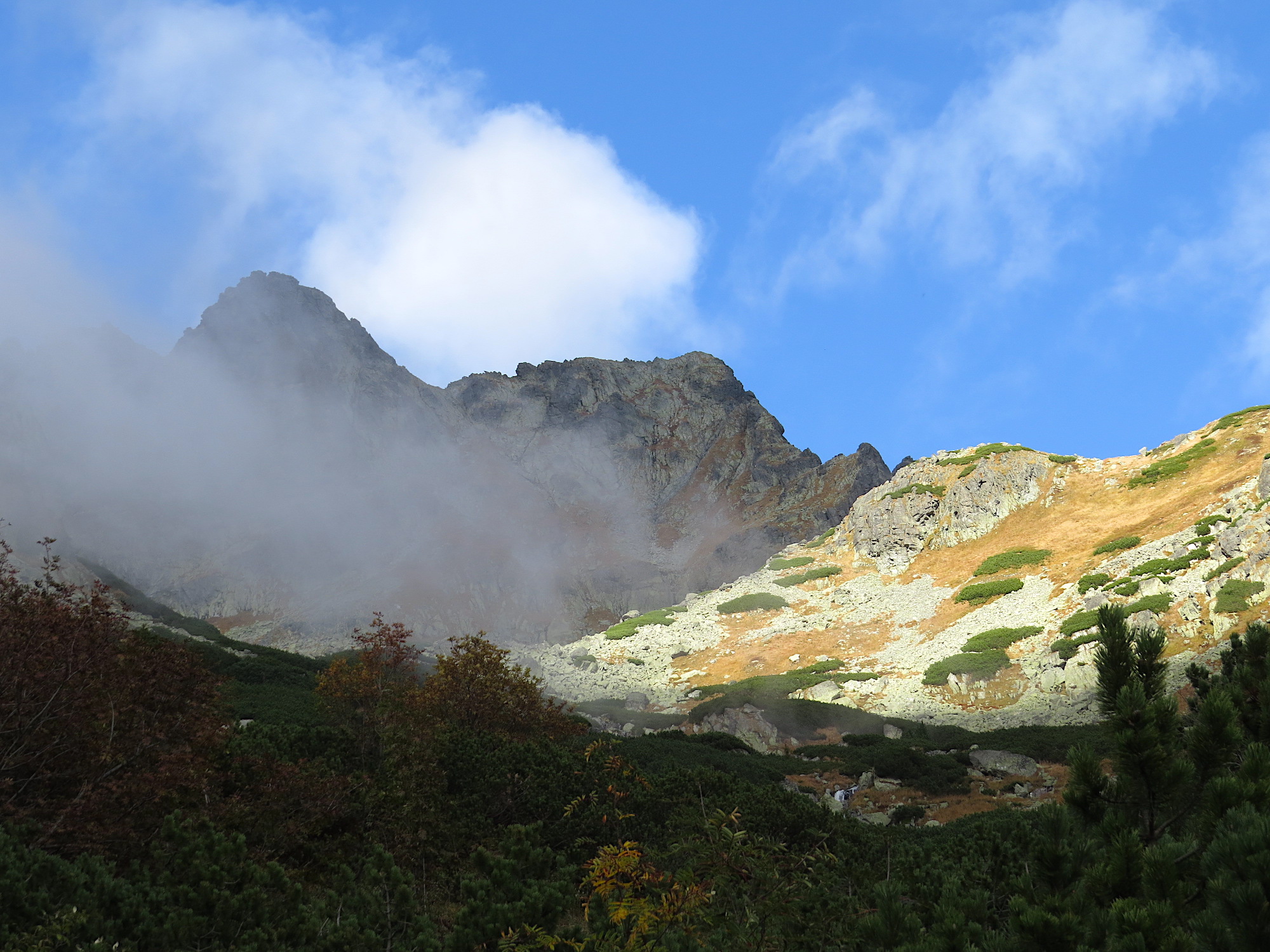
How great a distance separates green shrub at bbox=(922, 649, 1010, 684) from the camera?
1599 inches

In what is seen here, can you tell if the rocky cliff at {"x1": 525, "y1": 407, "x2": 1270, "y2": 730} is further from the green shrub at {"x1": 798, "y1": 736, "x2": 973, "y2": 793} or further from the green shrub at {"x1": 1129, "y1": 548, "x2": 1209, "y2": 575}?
the green shrub at {"x1": 798, "y1": 736, "x2": 973, "y2": 793}

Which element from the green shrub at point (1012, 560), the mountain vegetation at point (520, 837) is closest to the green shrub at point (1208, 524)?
the green shrub at point (1012, 560)

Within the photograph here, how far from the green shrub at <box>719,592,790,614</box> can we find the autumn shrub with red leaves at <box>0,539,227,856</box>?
56769 mm

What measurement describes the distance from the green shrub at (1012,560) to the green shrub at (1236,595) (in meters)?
19.9

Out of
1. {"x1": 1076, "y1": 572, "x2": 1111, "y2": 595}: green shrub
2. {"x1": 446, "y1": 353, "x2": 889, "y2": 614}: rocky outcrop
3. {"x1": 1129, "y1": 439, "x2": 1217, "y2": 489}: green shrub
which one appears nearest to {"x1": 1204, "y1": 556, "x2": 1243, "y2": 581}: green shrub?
{"x1": 1076, "y1": 572, "x2": 1111, "y2": 595}: green shrub

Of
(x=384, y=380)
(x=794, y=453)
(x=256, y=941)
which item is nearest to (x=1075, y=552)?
(x=256, y=941)

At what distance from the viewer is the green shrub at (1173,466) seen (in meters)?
55.4

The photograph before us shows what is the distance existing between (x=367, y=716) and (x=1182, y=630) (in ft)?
119

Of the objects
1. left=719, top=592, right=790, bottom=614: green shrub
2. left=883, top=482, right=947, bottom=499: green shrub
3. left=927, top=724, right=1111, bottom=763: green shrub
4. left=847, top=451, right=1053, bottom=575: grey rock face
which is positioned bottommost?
left=927, top=724, right=1111, bottom=763: green shrub

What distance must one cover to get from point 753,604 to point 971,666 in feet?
81.4

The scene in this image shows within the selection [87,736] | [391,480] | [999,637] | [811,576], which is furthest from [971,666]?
[391,480]

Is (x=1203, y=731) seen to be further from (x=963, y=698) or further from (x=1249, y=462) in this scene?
(x=1249, y=462)

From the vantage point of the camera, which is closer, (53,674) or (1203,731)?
(1203,731)

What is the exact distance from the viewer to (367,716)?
50.5 ft
